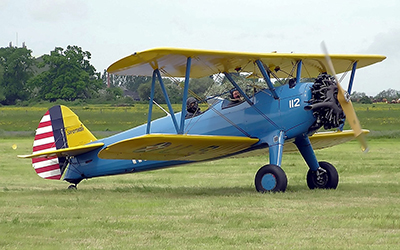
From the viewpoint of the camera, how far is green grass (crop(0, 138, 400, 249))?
6.69 metres

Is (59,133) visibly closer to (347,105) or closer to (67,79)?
(347,105)

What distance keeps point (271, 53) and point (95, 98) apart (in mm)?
47437

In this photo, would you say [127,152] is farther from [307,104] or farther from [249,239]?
[249,239]

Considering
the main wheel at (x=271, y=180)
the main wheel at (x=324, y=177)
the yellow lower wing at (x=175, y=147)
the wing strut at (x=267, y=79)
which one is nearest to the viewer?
the main wheel at (x=271, y=180)

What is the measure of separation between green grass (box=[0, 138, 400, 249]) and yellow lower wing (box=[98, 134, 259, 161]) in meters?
0.74

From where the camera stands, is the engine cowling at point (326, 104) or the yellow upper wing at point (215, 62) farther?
the yellow upper wing at point (215, 62)

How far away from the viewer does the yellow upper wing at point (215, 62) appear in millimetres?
11055

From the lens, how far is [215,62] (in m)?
11.9

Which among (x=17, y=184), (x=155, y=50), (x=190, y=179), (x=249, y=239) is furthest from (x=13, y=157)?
(x=249, y=239)

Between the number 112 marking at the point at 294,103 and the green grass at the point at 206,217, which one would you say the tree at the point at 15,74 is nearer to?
the green grass at the point at 206,217

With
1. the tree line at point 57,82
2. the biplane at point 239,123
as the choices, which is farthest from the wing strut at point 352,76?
the tree line at point 57,82

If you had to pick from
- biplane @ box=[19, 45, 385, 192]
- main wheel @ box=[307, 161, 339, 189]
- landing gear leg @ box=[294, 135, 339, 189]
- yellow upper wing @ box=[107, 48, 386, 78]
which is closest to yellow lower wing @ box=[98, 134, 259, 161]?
biplane @ box=[19, 45, 385, 192]

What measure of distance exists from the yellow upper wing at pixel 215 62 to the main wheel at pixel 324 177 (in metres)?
2.17

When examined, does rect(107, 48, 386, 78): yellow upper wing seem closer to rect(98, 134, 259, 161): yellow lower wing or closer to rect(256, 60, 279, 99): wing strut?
rect(256, 60, 279, 99): wing strut
